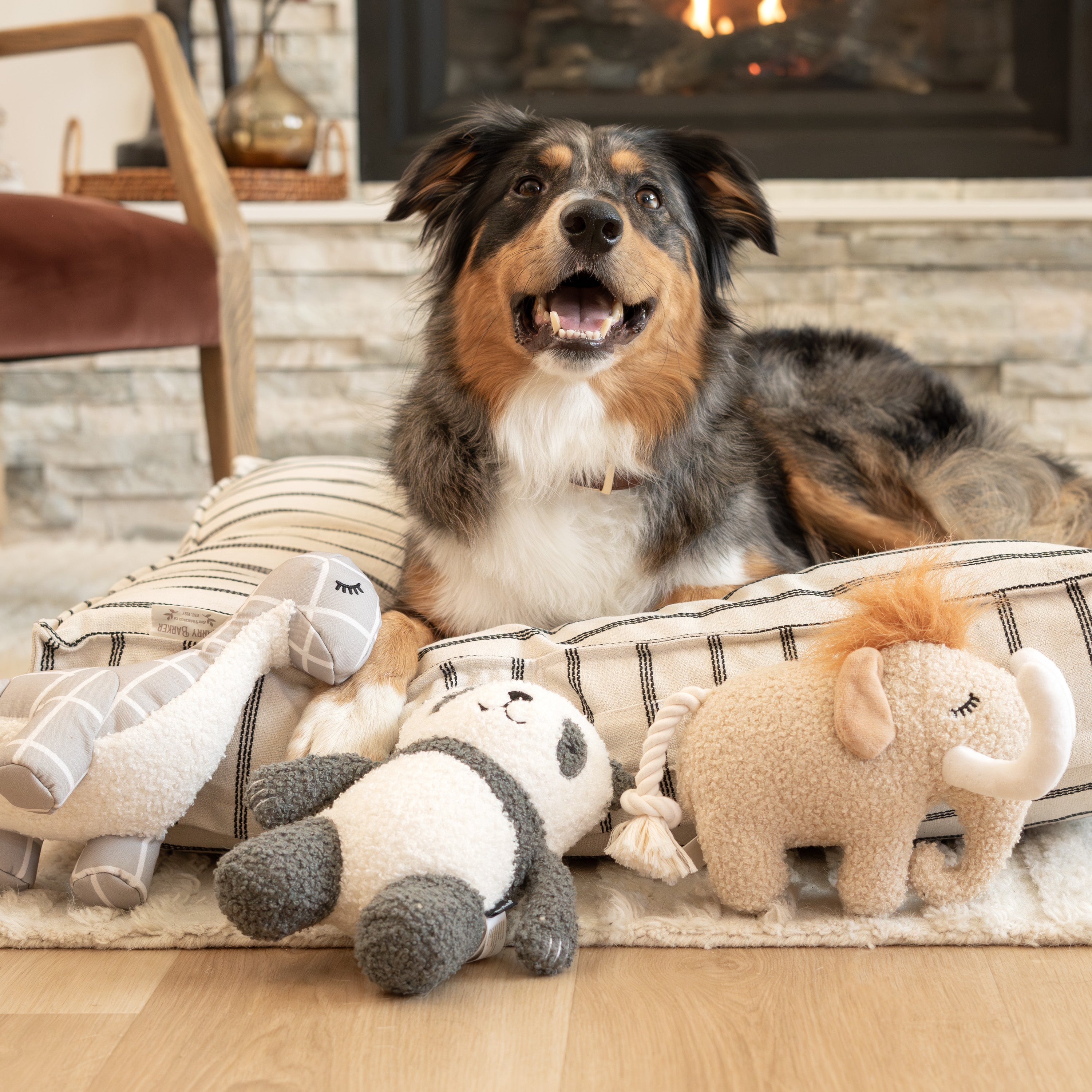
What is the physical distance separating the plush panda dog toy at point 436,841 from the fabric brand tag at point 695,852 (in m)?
0.10

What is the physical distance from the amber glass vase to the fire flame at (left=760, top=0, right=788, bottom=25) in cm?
139

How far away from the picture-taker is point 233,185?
3.38 meters


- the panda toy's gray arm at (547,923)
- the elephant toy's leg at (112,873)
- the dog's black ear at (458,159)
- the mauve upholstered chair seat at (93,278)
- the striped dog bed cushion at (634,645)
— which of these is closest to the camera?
the panda toy's gray arm at (547,923)

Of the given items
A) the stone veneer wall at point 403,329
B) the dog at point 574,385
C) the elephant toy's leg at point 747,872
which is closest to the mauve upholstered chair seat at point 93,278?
the dog at point 574,385

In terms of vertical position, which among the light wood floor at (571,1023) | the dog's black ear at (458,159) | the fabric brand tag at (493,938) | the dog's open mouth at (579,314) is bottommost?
the light wood floor at (571,1023)

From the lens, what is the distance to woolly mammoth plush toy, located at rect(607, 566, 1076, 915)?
1.05 metres

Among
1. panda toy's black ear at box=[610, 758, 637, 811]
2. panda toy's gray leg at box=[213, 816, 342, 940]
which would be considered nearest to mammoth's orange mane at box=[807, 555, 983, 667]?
panda toy's black ear at box=[610, 758, 637, 811]

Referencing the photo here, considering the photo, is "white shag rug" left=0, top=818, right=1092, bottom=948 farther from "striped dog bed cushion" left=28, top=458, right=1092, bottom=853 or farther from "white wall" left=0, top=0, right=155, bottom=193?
"white wall" left=0, top=0, right=155, bottom=193

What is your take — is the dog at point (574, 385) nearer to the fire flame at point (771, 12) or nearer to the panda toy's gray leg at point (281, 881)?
the panda toy's gray leg at point (281, 881)

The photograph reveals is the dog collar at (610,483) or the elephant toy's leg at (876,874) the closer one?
the elephant toy's leg at (876,874)

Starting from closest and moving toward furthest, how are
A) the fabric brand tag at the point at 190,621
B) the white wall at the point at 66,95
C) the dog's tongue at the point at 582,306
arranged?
the fabric brand tag at the point at 190,621 < the dog's tongue at the point at 582,306 < the white wall at the point at 66,95

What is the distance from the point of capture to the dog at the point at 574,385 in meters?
1.61

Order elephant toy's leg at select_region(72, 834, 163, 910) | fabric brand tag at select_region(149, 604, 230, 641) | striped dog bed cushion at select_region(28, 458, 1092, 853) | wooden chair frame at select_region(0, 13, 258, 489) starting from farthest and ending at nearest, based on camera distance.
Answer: wooden chair frame at select_region(0, 13, 258, 489) → fabric brand tag at select_region(149, 604, 230, 641) → striped dog bed cushion at select_region(28, 458, 1092, 853) → elephant toy's leg at select_region(72, 834, 163, 910)

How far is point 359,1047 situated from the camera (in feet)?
3.10
